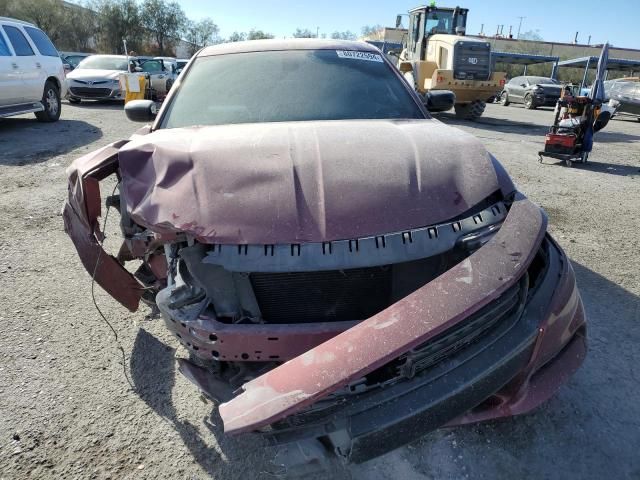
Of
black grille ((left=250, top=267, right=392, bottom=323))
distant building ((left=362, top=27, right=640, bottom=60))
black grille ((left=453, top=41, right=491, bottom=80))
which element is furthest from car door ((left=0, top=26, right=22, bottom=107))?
distant building ((left=362, top=27, right=640, bottom=60))

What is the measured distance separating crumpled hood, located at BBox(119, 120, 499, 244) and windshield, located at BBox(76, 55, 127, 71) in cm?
1415

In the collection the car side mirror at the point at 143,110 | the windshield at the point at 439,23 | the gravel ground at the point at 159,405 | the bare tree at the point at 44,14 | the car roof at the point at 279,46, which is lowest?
the gravel ground at the point at 159,405

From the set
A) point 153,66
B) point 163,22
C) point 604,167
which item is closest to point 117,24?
point 163,22

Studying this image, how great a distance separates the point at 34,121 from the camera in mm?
10711

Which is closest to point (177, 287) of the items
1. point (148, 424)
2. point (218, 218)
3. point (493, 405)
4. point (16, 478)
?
point (218, 218)

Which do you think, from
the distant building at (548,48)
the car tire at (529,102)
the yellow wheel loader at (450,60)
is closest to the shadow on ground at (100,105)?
the yellow wheel loader at (450,60)

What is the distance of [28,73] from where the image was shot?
30.4 ft

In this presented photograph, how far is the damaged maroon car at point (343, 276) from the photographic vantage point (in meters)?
1.57

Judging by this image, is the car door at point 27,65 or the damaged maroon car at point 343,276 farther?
the car door at point 27,65

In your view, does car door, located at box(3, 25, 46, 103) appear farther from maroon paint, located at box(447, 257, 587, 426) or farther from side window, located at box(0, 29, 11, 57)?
maroon paint, located at box(447, 257, 587, 426)

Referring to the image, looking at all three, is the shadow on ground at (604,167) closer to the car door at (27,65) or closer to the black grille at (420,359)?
the black grille at (420,359)

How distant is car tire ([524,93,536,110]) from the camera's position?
21.0 meters

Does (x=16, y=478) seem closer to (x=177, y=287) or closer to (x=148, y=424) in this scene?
(x=148, y=424)

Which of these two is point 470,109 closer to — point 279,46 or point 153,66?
point 153,66
